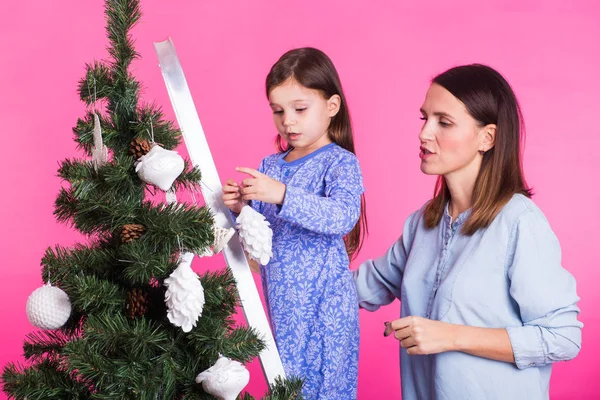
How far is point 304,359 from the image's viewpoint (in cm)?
159

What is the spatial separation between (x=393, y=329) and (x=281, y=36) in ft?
5.27

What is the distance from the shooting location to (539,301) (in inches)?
55.4

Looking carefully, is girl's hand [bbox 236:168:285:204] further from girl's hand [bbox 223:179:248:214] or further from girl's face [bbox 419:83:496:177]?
girl's face [bbox 419:83:496:177]

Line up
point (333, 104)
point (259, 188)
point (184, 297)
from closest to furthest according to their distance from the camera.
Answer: point (184, 297)
point (259, 188)
point (333, 104)

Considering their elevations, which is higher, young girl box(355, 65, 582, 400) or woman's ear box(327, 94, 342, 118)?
woman's ear box(327, 94, 342, 118)

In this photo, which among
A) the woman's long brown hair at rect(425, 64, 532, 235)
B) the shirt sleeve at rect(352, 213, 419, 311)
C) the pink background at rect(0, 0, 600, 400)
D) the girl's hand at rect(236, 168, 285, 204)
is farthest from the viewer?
the pink background at rect(0, 0, 600, 400)

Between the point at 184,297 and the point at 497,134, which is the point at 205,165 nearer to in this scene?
the point at 184,297

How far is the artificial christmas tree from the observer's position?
1.10 m

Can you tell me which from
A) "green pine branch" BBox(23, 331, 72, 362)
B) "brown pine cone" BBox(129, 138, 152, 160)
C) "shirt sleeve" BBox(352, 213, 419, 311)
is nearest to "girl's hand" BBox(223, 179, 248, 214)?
"brown pine cone" BBox(129, 138, 152, 160)

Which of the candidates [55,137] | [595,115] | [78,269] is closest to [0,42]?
[55,137]

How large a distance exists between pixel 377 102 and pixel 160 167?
6.02 feet

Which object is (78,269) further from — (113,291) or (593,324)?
(593,324)

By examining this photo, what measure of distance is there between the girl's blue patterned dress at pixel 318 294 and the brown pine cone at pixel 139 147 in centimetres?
46

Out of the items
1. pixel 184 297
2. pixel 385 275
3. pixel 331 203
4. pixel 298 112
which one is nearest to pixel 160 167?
pixel 184 297
